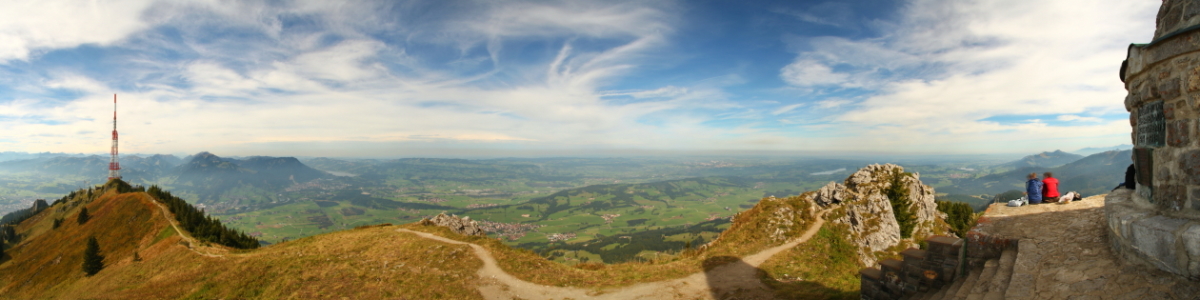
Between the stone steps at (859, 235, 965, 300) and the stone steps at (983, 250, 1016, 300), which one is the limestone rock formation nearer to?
the stone steps at (859, 235, 965, 300)

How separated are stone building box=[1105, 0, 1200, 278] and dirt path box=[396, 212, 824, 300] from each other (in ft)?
37.6

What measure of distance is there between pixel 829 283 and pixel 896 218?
17051 millimetres

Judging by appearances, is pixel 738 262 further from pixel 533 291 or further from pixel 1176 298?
pixel 1176 298

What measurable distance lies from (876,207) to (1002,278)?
2464cm

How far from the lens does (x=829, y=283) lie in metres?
18.4

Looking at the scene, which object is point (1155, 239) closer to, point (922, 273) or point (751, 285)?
point (922, 273)

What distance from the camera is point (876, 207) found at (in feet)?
92.8

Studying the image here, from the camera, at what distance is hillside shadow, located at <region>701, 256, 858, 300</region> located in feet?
52.6

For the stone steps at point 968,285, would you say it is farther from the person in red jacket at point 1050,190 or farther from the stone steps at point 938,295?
the person in red jacket at point 1050,190

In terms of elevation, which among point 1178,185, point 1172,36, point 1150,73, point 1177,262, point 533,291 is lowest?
point 533,291

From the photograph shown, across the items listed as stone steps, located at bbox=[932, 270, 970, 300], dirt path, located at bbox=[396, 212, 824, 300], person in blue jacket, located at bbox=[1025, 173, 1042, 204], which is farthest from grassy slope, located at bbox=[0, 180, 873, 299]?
person in blue jacket, located at bbox=[1025, 173, 1042, 204]

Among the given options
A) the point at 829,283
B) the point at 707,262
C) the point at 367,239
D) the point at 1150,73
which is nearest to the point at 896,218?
the point at 829,283

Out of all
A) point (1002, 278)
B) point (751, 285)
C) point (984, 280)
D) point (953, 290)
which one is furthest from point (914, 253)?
point (751, 285)

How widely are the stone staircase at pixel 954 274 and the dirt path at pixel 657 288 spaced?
19.9 feet
